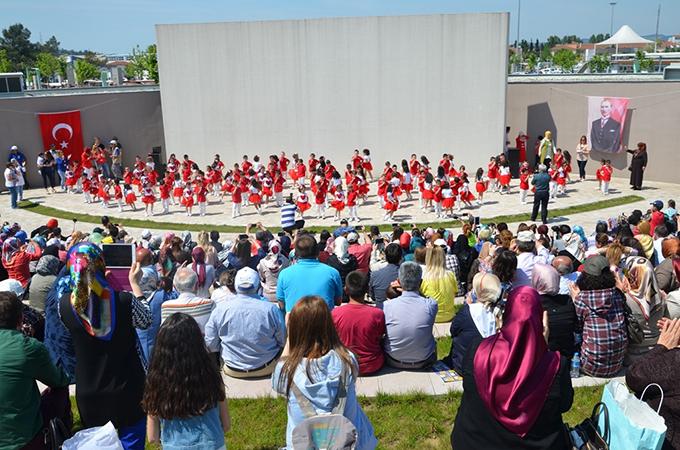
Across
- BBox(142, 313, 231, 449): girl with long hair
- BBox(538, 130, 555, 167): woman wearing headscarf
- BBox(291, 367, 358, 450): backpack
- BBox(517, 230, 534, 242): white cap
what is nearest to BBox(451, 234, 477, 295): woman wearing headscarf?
BBox(517, 230, 534, 242): white cap

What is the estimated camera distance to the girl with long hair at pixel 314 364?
10.9 feet

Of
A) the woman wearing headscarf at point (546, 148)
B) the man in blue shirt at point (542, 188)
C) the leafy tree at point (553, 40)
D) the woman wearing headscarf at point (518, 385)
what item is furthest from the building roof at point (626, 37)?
the leafy tree at point (553, 40)

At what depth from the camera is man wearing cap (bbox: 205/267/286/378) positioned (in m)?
5.69

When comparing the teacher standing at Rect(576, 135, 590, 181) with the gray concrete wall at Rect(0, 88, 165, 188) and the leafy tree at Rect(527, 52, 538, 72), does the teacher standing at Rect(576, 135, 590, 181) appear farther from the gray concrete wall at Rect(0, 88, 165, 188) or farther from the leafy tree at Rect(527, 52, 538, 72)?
the leafy tree at Rect(527, 52, 538, 72)

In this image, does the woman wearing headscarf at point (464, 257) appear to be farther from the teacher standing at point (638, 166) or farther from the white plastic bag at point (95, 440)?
the teacher standing at point (638, 166)

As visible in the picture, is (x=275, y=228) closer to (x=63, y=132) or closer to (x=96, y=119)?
(x=63, y=132)

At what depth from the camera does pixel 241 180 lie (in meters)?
16.9

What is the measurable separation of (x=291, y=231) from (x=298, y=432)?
9.98 metres

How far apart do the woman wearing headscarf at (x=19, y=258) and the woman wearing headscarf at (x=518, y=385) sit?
781 centimetres

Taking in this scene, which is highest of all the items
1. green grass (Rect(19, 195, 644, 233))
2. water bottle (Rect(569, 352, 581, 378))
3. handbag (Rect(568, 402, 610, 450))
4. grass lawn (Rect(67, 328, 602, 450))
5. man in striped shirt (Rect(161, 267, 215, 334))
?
man in striped shirt (Rect(161, 267, 215, 334))

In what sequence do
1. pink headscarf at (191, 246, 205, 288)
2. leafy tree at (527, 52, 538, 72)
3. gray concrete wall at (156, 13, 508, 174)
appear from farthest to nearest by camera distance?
leafy tree at (527, 52, 538, 72)
gray concrete wall at (156, 13, 508, 174)
pink headscarf at (191, 246, 205, 288)

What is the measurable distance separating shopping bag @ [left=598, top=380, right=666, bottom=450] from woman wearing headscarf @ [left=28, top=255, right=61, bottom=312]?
5823 millimetres

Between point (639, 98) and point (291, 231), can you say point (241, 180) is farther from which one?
point (639, 98)

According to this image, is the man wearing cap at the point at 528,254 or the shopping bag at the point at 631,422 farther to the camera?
the man wearing cap at the point at 528,254
